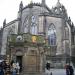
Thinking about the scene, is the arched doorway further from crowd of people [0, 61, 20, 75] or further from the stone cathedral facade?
the stone cathedral facade

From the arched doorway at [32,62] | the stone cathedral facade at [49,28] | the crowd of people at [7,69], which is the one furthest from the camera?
the stone cathedral facade at [49,28]

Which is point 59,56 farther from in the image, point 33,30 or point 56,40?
point 33,30

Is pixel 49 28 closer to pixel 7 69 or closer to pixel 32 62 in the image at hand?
pixel 32 62

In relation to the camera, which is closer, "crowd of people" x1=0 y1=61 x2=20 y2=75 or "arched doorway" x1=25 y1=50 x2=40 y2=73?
"crowd of people" x1=0 y1=61 x2=20 y2=75

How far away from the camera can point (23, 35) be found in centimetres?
2059

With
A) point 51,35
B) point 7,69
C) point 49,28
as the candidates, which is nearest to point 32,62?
point 7,69

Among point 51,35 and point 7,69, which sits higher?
point 51,35

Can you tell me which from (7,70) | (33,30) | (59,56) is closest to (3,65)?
(7,70)

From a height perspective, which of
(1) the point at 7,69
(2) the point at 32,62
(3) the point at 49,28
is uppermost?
(3) the point at 49,28

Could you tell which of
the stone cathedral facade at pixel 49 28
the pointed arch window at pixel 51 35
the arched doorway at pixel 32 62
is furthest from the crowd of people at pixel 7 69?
the pointed arch window at pixel 51 35

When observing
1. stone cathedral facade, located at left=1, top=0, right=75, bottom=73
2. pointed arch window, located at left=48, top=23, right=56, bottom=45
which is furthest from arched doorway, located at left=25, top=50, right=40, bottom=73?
pointed arch window, located at left=48, top=23, right=56, bottom=45

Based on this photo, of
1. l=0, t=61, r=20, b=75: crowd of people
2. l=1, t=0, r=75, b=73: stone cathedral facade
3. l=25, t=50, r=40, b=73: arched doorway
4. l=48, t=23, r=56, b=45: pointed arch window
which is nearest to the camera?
l=0, t=61, r=20, b=75: crowd of people

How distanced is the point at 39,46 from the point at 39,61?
147 centimetres

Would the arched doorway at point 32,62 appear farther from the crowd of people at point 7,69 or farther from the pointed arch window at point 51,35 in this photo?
the pointed arch window at point 51,35
